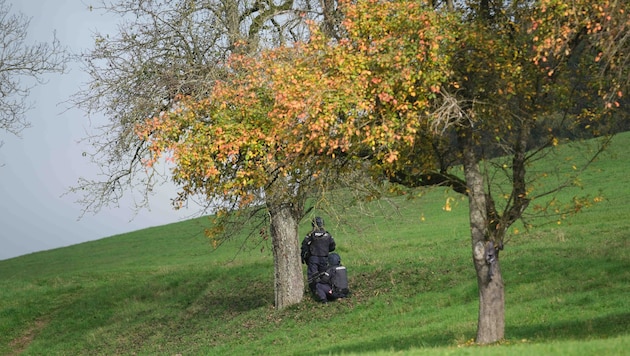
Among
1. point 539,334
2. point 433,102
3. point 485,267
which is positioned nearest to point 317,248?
point 539,334

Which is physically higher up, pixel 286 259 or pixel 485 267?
pixel 286 259

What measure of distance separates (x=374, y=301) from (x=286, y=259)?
3.19 m

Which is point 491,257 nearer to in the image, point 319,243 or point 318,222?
point 319,243

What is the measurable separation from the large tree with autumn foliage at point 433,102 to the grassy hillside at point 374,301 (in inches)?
54.3

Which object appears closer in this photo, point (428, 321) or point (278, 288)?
point (428, 321)

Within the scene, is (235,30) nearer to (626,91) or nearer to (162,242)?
(626,91)

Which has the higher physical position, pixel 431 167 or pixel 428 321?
pixel 431 167

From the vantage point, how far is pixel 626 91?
15820 millimetres

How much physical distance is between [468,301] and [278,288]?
6288mm

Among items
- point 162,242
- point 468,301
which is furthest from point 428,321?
point 162,242

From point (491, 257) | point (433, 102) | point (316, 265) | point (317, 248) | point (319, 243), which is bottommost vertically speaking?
point (316, 265)

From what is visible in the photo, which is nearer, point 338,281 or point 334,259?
point 338,281

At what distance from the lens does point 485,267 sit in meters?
16.6

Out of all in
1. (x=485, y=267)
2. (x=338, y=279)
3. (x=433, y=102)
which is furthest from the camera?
(x=338, y=279)
